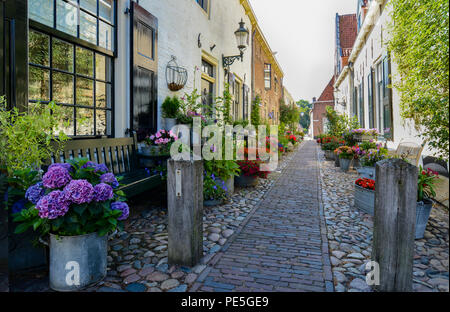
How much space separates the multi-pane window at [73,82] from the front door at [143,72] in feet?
1.27

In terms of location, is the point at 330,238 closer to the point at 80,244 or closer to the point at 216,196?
the point at 216,196

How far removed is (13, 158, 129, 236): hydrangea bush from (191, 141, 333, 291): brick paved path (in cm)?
89

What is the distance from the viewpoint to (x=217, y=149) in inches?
185

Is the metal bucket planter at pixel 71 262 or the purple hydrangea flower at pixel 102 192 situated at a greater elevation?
the purple hydrangea flower at pixel 102 192

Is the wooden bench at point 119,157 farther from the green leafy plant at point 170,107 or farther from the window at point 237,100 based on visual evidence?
the window at point 237,100

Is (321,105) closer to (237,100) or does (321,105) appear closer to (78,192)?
(237,100)

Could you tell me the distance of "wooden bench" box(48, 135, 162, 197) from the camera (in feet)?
10.2

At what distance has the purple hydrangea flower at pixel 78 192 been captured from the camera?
2008 mm

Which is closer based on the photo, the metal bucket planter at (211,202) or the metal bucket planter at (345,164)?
the metal bucket planter at (211,202)

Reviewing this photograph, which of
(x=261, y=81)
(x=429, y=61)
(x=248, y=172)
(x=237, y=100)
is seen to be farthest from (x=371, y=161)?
(x=261, y=81)

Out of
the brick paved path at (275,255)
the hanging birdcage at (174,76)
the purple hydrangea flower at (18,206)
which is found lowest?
the brick paved path at (275,255)

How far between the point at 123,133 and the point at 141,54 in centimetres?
133

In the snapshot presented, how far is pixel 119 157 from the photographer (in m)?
3.96

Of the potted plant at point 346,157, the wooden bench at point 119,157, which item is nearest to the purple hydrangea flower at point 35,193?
the wooden bench at point 119,157
